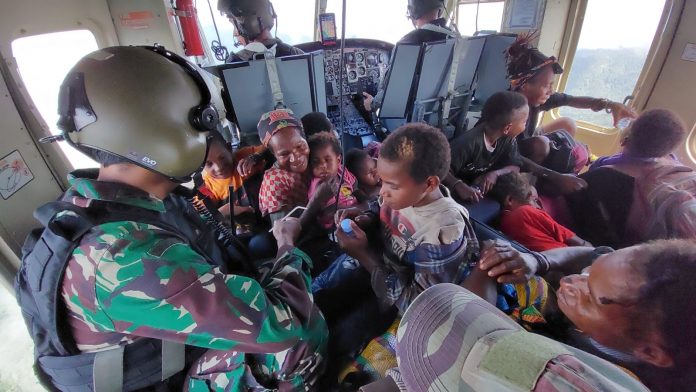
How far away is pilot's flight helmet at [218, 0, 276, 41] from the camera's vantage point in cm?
288

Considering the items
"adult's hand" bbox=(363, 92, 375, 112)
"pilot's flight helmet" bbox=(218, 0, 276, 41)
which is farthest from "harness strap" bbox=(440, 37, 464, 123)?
"pilot's flight helmet" bbox=(218, 0, 276, 41)

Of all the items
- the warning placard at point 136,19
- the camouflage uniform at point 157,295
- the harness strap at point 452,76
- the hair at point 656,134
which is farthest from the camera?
the harness strap at point 452,76

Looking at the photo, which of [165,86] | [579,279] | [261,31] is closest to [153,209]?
[165,86]

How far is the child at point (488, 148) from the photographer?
92.4 inches

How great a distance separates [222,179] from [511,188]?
2.10 meters

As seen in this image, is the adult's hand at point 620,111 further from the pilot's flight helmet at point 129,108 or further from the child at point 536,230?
the pilot's flight helmet at point 129,108

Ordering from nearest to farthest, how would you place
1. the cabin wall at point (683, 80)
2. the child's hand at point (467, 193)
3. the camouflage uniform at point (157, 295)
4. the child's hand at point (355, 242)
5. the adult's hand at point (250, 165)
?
the camouflage uniform at point (157, 295)
the child's hand at point (355, 242)
the adult's hand at point (250, 165)
the child's hand at point (467, 193)
the cabin wall at point (683, 80)

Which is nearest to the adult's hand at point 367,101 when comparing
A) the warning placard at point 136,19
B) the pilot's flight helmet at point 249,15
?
the pilot's flight helmet at point 249,15

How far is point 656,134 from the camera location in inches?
70.7

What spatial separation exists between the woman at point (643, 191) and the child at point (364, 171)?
4.85ft

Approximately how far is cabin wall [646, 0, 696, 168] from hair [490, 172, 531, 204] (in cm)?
266

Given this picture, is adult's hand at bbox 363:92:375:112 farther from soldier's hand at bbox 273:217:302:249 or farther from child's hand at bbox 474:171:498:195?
soldier's hand at bbox 273:217:302:249

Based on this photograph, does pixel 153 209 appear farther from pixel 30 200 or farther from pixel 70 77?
pixel 30 200

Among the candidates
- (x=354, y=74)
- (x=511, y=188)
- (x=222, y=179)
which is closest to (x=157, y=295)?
(x=222, y=179)
